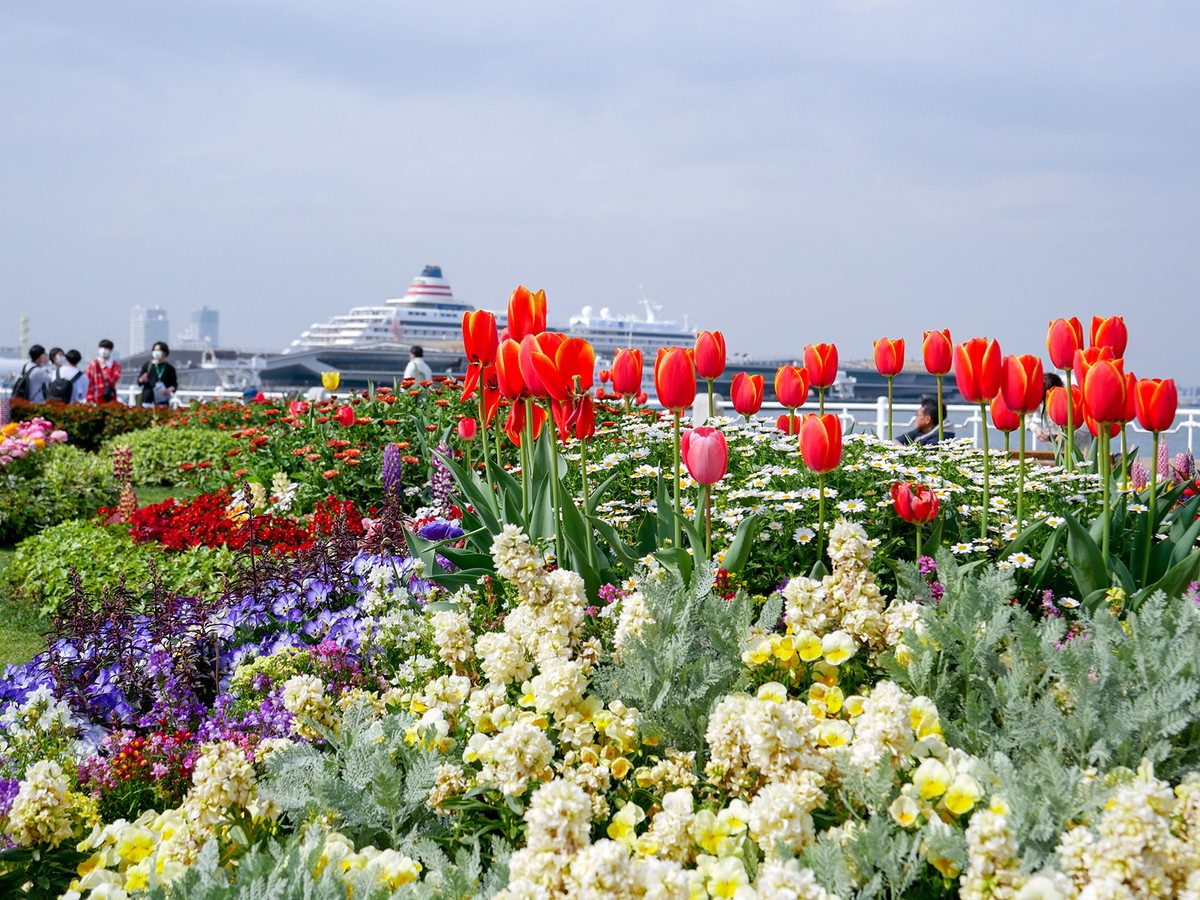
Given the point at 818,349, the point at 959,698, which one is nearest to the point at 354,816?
the point at 959,698

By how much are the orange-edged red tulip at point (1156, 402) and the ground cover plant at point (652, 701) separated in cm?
1

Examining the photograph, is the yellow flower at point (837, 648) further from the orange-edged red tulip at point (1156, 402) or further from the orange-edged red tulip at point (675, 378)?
the orange-edged red tulip at point (1156, 402)

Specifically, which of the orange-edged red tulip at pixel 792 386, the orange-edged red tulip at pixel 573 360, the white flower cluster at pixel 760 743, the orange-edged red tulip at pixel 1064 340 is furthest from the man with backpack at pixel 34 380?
the white flower cluster at pixel 760 743

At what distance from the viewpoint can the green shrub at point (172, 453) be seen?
966 cm

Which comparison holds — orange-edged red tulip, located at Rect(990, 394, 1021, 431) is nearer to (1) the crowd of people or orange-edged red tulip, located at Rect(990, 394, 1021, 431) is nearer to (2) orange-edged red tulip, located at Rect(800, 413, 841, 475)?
(2) orange-edged red tulip, located at Rect(800, 413, 841, 475)

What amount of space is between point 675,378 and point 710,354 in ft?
2.46

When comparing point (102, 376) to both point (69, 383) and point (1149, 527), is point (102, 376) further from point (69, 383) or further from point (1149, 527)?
point (1149, 527)

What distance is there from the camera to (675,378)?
2.83 meters

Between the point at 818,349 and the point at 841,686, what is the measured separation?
1952mm

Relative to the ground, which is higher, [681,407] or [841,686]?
[681,407]

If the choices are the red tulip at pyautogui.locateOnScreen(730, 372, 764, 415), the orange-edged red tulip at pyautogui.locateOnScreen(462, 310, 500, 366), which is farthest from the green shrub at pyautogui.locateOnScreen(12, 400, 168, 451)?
the red tulip at pyautogui.locateOnScreen(730, 372, 764, 415)

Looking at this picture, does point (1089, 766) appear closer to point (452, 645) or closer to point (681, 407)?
point (452, 645)

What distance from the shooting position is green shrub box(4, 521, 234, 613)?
4.70 metres

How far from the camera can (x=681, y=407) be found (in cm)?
293
